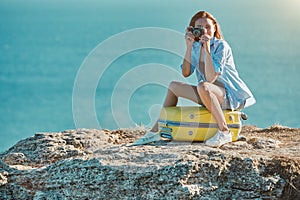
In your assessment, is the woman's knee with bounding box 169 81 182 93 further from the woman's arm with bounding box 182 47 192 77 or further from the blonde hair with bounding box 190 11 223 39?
the blonde hair with bounding box 190 11 223 39

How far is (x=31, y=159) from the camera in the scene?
21.0 ft

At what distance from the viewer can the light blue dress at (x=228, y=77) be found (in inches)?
255

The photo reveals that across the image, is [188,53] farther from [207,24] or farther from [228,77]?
[228,77]

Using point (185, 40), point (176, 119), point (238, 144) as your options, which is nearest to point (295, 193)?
point (238, 144)

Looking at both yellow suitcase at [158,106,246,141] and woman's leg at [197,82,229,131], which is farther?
yellow suitcase at [158,106,246,141]

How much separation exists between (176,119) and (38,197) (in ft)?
6.10

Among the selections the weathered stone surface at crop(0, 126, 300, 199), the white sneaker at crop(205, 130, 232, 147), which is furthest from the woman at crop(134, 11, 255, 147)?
the weathered stone surface at crop(0, 126, 300, 199)

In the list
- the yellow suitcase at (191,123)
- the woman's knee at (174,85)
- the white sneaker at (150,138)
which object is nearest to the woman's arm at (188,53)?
the woman's knee at (174,85)

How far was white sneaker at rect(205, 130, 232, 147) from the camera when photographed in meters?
6.23

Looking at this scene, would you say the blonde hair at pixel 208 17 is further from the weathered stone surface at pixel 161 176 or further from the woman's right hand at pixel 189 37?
the weathered stone surface at pixel 161 176

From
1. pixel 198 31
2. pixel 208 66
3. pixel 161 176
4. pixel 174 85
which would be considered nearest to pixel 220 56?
pixel 208 66

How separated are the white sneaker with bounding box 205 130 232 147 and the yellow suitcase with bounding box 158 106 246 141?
3.7 inches

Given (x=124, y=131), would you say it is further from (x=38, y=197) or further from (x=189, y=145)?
(x=38, y=197)

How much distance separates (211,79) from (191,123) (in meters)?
0.56
